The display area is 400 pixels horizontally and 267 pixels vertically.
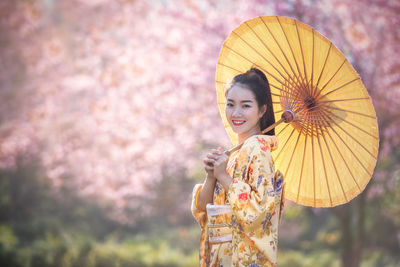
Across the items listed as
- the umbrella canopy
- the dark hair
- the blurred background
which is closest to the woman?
the dark hair

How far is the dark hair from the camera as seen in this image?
1.88 m

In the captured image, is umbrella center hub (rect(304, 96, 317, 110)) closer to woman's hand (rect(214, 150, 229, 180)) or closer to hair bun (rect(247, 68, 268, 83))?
hair bun (rect(247, 68, 268, 83))

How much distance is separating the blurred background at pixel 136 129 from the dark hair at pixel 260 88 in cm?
293

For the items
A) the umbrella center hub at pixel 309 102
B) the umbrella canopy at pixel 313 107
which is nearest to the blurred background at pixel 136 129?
the umbrella canopy at pixel 313 107

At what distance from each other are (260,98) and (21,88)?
7.31 meters

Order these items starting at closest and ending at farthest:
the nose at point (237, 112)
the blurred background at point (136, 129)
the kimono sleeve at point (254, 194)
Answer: the kimono sleeve at point (254, 194)
the nose at point (237, 112)
the blurred background at point (136, 129)

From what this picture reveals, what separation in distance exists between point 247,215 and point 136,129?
576 cm

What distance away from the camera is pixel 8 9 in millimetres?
8188

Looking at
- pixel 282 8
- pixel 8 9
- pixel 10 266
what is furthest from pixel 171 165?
pixel 8 9

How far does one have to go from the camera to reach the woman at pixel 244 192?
5.47ft

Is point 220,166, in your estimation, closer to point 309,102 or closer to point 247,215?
point 247,215

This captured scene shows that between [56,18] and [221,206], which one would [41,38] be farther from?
[221,206]

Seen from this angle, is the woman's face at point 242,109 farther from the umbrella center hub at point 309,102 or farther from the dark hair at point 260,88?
the umbrella center hub at point 309,102

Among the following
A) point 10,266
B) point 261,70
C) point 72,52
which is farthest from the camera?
point 72,52
